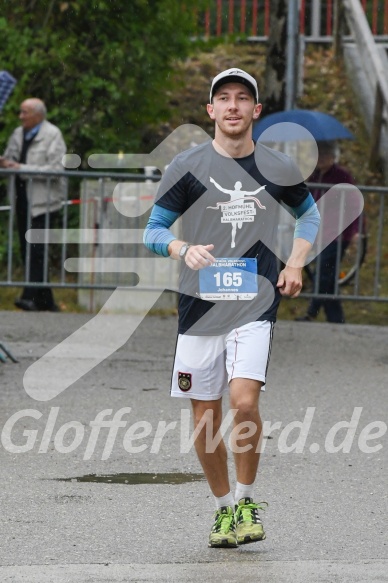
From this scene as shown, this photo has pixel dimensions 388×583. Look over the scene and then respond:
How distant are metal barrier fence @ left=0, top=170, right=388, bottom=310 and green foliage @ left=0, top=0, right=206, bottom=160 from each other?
2909 mm

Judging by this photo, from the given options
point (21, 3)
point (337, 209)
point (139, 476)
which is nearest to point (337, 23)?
point (21, 3)

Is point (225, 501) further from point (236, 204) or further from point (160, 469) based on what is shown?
point (160, 469)

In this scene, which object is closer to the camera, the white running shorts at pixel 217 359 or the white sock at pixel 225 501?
the white running shorts at pixel 217 359

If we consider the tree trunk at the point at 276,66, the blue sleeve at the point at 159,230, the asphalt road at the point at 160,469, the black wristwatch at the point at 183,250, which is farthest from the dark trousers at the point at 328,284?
the black wristwatch at the point at 183,250

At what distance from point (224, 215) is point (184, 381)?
27.6 inches

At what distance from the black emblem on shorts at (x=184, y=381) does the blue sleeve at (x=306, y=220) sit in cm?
76

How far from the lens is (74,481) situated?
727 cm

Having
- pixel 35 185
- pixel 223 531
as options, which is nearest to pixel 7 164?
pixel 35 185

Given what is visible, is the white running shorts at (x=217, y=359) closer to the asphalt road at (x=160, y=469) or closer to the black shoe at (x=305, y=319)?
the asphalt road at (x=160, y=469)

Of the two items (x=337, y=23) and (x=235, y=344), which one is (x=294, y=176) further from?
(x=337, y=23)

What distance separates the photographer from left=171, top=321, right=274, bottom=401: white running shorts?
234 inches

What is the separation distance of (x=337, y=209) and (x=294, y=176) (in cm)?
747

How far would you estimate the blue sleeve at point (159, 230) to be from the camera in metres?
5.92

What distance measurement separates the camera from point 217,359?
19.8 feet
